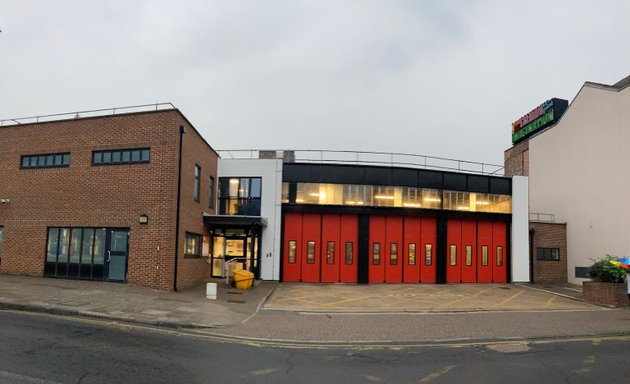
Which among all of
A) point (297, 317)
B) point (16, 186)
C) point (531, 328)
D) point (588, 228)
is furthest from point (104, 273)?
point (588, 228)

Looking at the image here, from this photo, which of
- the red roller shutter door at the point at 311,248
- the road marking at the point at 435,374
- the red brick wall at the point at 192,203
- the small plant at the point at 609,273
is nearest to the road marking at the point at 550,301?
the small plant at the point at 609,273

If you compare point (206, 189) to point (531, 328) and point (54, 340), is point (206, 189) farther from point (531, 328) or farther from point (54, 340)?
point (531, 328)

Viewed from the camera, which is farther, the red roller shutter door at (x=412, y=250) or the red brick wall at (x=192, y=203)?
the red roller shutter door at (x=412, y=250)

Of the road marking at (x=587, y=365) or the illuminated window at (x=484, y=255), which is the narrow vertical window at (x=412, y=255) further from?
the road marking at (x=587, y=365)

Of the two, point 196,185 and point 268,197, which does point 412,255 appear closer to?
point 268,197

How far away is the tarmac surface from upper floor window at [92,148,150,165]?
4.75m

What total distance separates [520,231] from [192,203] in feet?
61.2

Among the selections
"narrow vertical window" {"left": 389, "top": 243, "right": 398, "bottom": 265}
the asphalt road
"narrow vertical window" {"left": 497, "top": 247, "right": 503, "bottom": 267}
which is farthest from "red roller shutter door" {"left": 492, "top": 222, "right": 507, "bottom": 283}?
the asphalt road

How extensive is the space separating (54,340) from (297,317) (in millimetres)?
6880

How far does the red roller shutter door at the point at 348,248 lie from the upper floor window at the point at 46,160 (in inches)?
522

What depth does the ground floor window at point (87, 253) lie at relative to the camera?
1706 centimetres

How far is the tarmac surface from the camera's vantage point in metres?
11.1

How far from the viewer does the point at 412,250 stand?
79.9 feet

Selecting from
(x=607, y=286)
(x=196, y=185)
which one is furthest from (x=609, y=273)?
(x=196, y=185)
